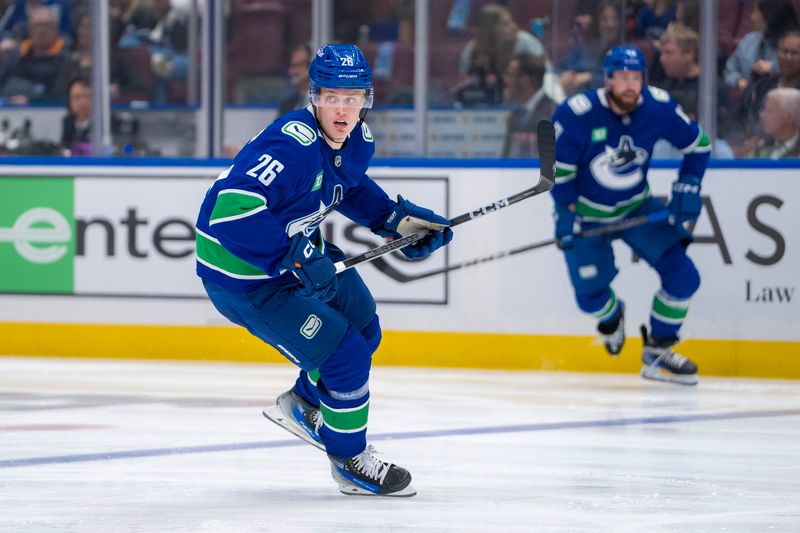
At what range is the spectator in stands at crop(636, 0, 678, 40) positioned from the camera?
6414 mm

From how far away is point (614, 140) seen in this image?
5.87m

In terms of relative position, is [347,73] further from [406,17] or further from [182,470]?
[406,17]

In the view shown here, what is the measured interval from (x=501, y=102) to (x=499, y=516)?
3512 millimetres

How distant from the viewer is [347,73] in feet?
11.7

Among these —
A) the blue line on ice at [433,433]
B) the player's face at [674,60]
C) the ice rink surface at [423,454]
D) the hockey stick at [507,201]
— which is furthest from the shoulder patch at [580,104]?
the blue line on ice at [433,433]

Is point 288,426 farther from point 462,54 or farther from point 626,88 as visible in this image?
point 462,54

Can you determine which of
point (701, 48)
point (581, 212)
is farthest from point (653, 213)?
point (701, 48)

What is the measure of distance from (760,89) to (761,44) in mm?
188

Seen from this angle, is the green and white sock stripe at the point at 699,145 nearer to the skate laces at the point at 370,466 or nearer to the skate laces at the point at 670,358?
the skate laces at the point at 670,358

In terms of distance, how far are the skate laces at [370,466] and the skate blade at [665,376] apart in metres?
2.47

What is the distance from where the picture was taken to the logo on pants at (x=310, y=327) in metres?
3.53

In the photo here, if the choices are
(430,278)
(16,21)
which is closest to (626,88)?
(430,278)

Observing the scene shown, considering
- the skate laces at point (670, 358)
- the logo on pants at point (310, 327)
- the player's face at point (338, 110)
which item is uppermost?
the player's face at point (338, 110)

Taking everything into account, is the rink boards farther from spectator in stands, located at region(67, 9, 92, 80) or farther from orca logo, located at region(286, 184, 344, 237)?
orca logo, located at region(286, 184, 344, 237)
